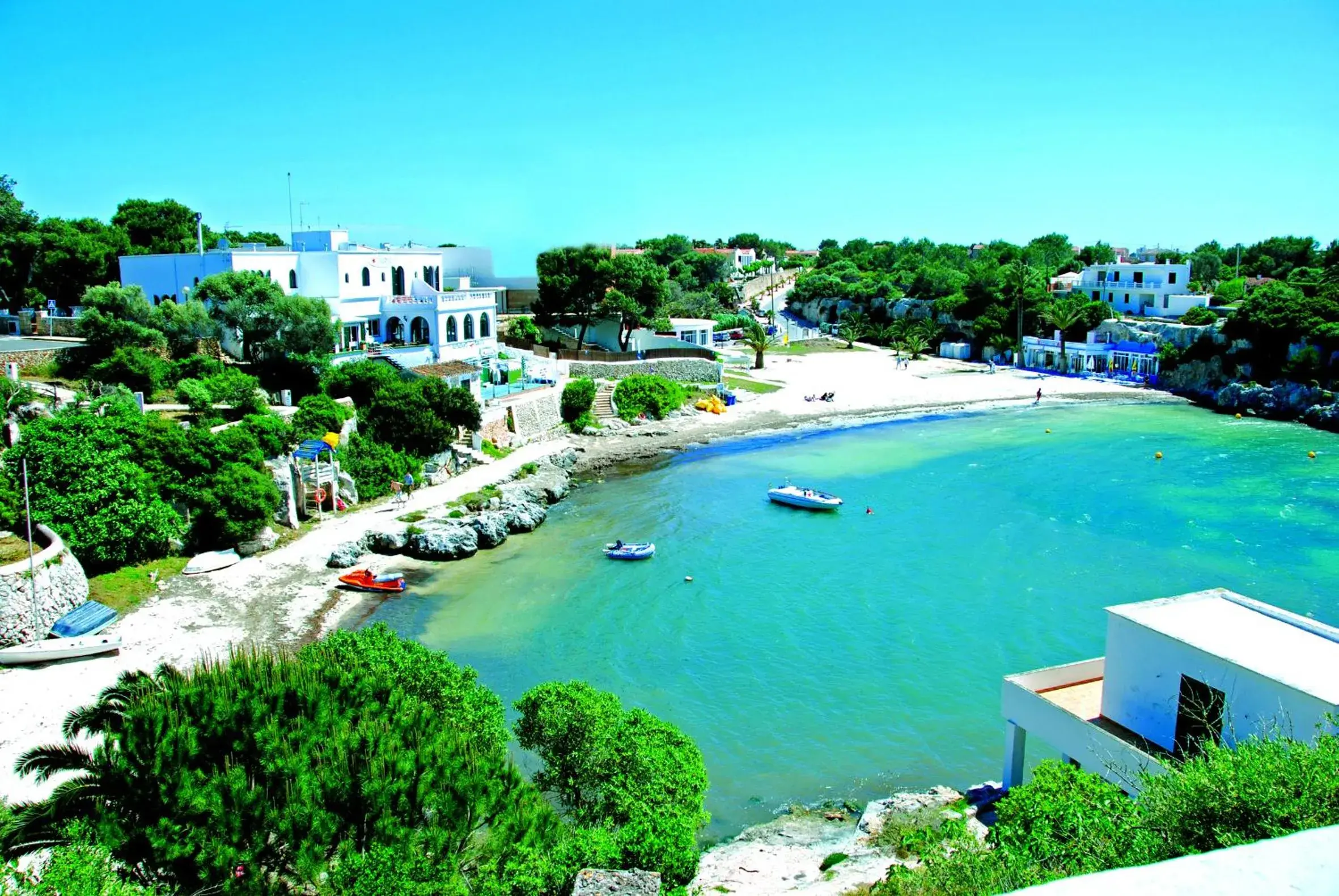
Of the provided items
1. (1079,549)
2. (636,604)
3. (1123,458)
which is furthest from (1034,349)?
(636,604)

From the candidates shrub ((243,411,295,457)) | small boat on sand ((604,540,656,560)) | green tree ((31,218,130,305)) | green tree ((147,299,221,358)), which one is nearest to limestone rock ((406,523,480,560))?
small boat on sand ((604,540,656,560))

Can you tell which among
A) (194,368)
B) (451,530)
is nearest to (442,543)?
(451,530)

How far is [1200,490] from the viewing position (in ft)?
137

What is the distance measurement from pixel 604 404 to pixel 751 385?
560 inches

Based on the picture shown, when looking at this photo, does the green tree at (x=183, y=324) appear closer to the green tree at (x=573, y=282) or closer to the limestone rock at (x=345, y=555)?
the limestone rock at (x=345, y=555)

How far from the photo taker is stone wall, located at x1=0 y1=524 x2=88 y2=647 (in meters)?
22.3

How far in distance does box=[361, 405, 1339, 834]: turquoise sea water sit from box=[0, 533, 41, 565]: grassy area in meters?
9.26

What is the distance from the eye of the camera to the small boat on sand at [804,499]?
3847 cm

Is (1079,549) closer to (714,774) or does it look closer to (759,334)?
(714,774)

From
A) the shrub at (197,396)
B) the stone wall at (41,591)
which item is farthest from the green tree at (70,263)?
the stone wall at (41,591)

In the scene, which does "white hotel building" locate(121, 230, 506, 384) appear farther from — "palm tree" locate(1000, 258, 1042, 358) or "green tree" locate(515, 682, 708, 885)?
"palm tree" locate(1000, 258, 1042, 358)

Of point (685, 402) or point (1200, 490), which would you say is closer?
point (1200, 490)

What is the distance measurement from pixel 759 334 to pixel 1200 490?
122 ft

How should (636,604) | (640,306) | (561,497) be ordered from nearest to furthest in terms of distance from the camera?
(636,604), (561,497), (640,306)
